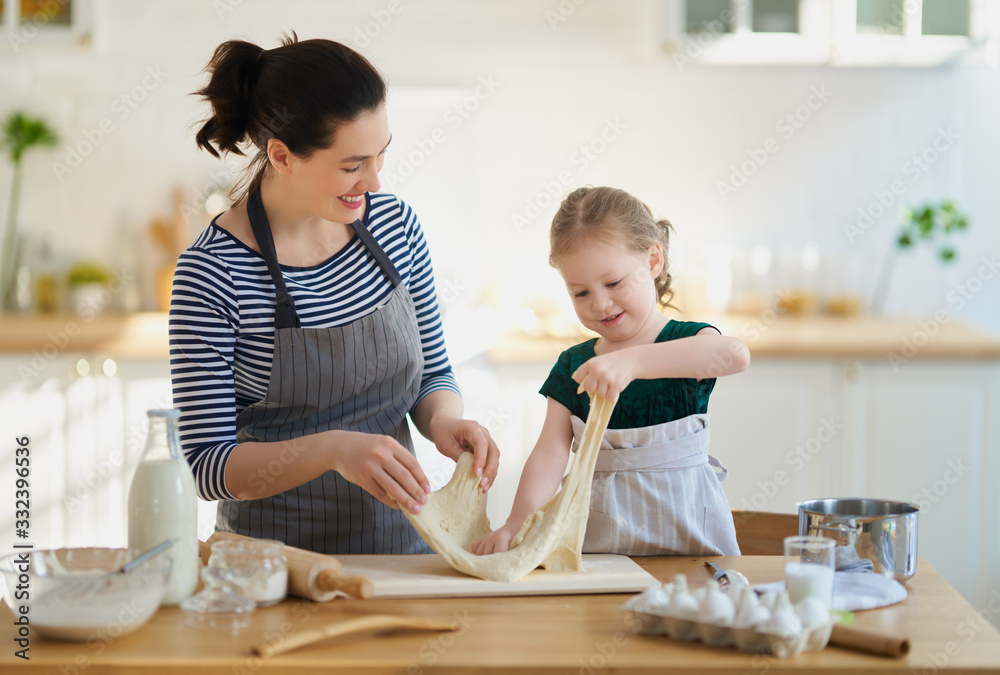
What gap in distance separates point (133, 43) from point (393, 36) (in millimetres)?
927

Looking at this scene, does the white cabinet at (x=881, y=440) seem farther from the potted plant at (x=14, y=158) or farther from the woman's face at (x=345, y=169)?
the potted plant at (x=14, y=158)

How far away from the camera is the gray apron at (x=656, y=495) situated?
4.24 ft

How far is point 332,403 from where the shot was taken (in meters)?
1.44

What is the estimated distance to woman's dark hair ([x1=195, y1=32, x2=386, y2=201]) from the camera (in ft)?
4.42

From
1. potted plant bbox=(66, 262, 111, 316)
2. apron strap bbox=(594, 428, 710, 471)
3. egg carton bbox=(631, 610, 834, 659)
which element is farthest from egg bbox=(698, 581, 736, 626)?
potted plant bbox=(66, 262, 111, 316)

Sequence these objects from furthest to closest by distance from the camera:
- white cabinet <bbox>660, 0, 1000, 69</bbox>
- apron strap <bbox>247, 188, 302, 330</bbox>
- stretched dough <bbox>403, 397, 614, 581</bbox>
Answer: white cabinet <bbox>660, 0, 1000, 69</bbox>, apron strap <bbox>247, 188, 302, 330</bbox>, stretched dough <bbox>403, 397, 614, 581</bbox>

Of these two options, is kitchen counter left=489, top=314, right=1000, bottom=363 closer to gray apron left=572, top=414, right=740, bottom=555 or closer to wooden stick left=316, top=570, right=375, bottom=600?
gray apron left=572, top=414, right=740, bottom=555

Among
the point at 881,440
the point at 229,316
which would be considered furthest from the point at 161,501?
the point at 881,440

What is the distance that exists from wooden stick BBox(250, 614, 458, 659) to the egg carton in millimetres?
220

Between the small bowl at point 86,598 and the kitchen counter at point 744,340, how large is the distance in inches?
72.9

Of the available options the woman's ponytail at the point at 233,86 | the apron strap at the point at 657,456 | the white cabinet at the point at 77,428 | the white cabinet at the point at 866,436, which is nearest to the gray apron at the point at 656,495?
the apron strap at the point at 657,456

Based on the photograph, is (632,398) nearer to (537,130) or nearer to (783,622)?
(783,622)

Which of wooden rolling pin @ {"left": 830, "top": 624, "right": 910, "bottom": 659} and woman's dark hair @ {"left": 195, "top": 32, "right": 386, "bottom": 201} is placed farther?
woman's dark hair @ {"left": 195, "top": 32, "right": 386, "bottom": 201}

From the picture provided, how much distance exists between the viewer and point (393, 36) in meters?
3.32
